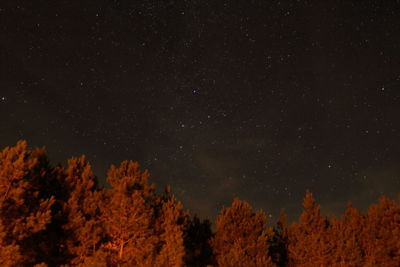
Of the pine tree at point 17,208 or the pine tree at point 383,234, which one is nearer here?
the pine tree at point 17,208

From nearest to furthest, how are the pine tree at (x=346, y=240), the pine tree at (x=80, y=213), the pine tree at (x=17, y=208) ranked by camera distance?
1. the pine tree at (x=17, y=208)
2. the pine tree at (x=80, y=213)
3. the pine tree at (x=346, y=240)

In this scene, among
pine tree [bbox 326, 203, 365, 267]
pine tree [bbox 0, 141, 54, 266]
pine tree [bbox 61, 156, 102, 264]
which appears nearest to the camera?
pine tree [bbox 0, 141, 54, 266]

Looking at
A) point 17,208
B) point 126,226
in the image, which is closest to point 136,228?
point 126,226

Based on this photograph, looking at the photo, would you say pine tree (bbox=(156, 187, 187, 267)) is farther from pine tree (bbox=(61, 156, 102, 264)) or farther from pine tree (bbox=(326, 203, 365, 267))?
pine tree (bbox=(326, 203, 365, 267))

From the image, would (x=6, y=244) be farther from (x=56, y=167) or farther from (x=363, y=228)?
(x=363, y=228)

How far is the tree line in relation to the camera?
52.4 feet

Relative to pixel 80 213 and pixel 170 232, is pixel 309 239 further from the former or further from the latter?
pixel 80 213

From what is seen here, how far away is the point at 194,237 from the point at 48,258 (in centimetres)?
1195

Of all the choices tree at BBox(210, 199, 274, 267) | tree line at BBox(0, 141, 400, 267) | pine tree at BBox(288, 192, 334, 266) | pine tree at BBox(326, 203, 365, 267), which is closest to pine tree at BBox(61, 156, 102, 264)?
tree line at BBox(0, 141, 400, 267)

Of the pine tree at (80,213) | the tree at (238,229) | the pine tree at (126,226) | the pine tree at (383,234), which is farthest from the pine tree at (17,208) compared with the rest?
the pine tree at (383,234)

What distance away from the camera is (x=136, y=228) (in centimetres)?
2073

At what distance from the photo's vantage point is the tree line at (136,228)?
1596 cm

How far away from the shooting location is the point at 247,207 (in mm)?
28719

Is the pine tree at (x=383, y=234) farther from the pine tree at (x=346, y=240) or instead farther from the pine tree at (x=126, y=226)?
the pine tree at (x=126, y=226)
